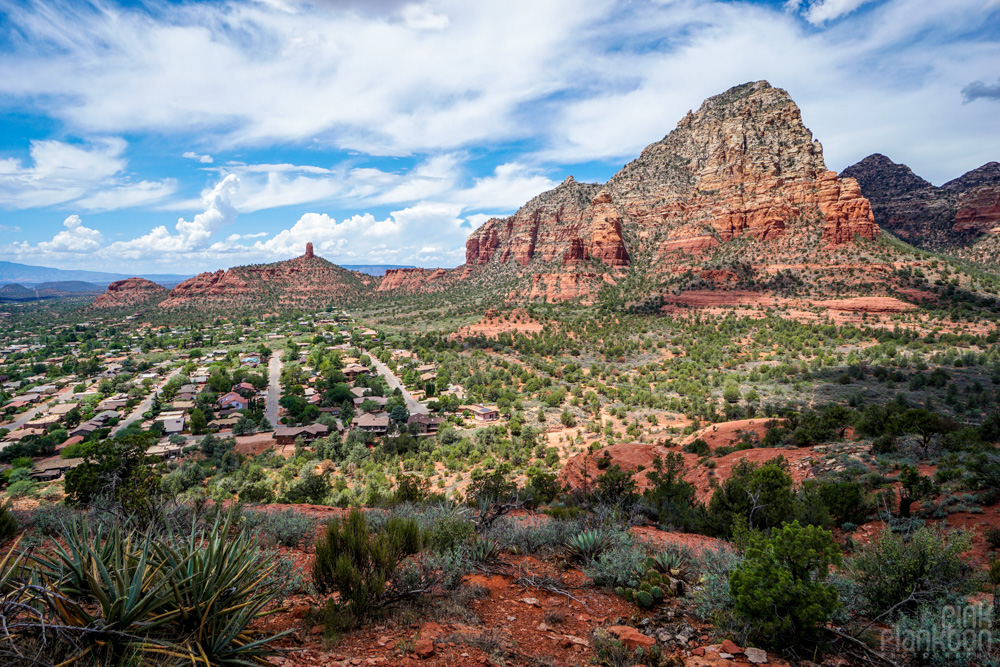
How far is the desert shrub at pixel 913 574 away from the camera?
4641 millimetres

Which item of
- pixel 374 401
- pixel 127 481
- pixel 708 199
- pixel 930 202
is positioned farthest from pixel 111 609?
pixel 930 202

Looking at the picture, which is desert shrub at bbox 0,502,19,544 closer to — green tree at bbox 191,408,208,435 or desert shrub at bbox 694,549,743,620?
desert shrub at bbox 694,549,743,620

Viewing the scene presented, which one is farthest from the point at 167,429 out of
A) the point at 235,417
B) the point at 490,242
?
the point at 490,242

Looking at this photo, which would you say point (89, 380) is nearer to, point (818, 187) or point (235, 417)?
point (235, 417)

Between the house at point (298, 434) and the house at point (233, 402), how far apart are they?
968cm

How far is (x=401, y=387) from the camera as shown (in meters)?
42.1

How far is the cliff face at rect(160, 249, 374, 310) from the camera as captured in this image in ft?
367

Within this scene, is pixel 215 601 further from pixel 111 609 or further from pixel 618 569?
pixel 618 569

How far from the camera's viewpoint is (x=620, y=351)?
4528 centimetres

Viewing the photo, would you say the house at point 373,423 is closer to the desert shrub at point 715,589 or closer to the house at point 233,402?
the house at point 233,402

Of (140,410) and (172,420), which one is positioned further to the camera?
(140,410)

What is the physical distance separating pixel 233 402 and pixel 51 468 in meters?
A: 13.5

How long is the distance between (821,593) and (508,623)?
3.07 metres

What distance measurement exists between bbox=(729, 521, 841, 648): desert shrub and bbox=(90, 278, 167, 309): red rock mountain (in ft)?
522
